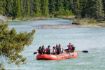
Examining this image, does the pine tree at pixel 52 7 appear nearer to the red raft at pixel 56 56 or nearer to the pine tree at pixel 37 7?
the pine tree at pixel 37 7

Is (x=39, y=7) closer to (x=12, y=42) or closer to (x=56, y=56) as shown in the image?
(x=56, y=56)

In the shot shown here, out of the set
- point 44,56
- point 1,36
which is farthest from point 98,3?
point 1,36

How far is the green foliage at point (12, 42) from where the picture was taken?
72.8 ft

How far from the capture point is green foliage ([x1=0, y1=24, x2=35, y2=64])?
2220cm

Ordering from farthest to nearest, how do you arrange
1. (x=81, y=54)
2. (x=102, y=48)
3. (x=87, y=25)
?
(x=87, y=25) → (x=102, y=48) → (x=81, y=54)

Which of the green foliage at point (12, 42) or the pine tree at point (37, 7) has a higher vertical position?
the green foliage at point (12, 42)

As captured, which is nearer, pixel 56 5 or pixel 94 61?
pixel 94 61

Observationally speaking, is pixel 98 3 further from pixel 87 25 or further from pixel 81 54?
pixel 81 54

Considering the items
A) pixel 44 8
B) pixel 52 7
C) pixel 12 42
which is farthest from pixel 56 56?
pixel 52 7

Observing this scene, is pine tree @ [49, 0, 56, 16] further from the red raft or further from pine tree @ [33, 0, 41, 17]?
the red raft

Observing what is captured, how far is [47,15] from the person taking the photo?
177875 millimetres

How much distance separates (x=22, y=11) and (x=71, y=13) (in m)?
19.8

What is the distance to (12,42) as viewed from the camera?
73.7 ft

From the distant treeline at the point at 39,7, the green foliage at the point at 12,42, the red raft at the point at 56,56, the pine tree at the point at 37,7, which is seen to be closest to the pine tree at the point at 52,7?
the distant treeline at the point at 39,7
